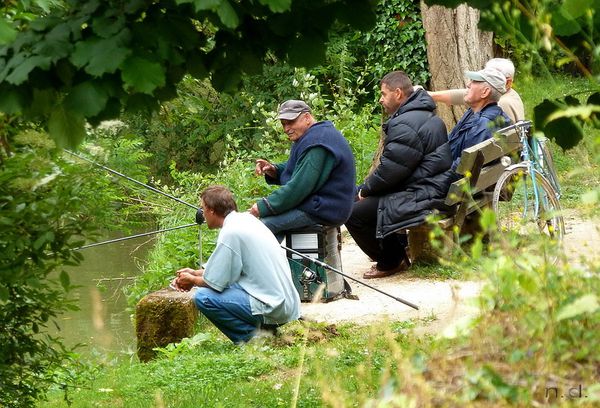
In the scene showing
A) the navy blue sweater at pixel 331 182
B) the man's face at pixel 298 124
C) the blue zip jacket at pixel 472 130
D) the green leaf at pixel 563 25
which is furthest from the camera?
the blue zip jacket at pixel 472 130

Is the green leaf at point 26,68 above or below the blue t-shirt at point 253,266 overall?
above

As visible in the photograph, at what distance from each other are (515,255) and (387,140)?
241 inches

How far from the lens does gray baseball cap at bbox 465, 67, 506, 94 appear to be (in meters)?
9.08

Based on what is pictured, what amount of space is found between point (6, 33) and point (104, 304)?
361 inches

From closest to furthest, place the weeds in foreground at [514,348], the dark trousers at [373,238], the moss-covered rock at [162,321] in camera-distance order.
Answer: the weeds in foreground at [514,348], the moss-covered rock at [162,321], the dark trousers at [373,238]

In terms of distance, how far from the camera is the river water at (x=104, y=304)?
10.8m

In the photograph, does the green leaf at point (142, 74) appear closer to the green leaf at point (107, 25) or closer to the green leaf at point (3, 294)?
the green leaf at point (107, 25)

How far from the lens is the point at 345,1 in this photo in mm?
4270

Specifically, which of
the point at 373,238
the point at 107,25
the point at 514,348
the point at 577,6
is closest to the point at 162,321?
the point at 373,238

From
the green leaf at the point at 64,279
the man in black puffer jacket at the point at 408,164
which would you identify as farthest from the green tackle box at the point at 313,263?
the green leaf at the point at 64,279

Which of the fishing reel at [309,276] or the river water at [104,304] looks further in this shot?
the river water at [104,304]

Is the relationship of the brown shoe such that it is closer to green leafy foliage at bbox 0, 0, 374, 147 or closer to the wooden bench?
the wooden bench

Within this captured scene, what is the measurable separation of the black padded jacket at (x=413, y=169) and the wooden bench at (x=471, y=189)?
6.5 inches

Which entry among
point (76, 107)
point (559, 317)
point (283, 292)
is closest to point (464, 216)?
point (283, 292)
